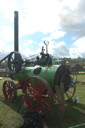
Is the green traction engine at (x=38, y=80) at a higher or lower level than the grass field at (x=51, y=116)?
higher

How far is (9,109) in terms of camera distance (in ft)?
16.8

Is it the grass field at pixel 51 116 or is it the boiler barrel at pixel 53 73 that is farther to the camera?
the boiler barrel at pixel 53 73

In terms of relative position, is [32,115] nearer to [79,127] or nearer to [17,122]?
[17,122]

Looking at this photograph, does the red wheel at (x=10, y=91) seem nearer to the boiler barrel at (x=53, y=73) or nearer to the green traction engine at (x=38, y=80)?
the green traction engine at (x=38, y=80)

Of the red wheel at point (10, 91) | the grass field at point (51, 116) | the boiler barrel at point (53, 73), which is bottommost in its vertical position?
the grass field at point (51, 116)

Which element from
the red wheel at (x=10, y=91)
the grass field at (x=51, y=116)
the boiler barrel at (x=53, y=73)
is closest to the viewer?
the grass field at (x=51, y=116)

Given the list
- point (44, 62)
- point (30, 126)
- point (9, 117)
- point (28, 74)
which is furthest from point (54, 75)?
point (9, 117)

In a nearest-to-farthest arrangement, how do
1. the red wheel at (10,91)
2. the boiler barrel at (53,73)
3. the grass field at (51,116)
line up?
the grass field at (51,116)
the boiler barrel at (53,73)
the red wheel at (10,91)

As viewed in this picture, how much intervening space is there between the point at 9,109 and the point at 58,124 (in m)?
2.30

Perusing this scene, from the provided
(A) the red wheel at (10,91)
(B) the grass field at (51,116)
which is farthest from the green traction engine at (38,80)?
(B) the grass field at (51,116)

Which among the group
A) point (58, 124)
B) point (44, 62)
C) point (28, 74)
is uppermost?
point (44, 62)

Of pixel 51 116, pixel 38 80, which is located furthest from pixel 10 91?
pixel 51 116

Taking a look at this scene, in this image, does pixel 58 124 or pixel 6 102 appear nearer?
pixel 58 124

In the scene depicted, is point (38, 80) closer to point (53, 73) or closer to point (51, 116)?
point (53, 73)
